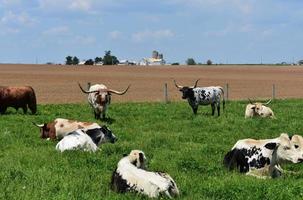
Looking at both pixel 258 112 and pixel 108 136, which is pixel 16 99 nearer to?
pixel 258 112

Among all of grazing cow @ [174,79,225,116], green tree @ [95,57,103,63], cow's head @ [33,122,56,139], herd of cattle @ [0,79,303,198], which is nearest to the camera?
→ herd of cattle @ [0,79,303,198]

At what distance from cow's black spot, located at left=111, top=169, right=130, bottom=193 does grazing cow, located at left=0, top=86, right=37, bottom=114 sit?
15.1m

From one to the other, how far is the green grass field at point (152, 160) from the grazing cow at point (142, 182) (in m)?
0.16

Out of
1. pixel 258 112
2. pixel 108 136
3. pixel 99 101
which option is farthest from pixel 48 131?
pixel 258 112

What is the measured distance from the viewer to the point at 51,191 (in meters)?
8.94

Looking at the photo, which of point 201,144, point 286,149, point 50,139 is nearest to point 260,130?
point 201,144

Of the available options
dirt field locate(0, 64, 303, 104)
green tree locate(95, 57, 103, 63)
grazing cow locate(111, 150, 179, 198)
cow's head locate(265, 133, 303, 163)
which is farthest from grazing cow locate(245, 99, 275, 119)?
green tree locate(95, 57, 103, 63)

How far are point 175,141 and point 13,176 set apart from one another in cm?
580

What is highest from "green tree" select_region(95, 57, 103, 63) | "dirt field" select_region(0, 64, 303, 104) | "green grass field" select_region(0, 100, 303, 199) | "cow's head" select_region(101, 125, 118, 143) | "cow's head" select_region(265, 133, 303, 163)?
"green tree" select_region(95, 57, 103, 63)

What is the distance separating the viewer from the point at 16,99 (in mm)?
23781

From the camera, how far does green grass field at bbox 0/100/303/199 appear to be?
903 cm

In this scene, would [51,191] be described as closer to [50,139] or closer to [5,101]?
[50,139]

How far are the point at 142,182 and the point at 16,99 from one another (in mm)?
15951

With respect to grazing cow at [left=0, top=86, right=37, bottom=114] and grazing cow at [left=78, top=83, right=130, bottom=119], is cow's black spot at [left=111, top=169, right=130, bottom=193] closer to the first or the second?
grazing cow at [left=78, top=83, right=130, bottom=119]
